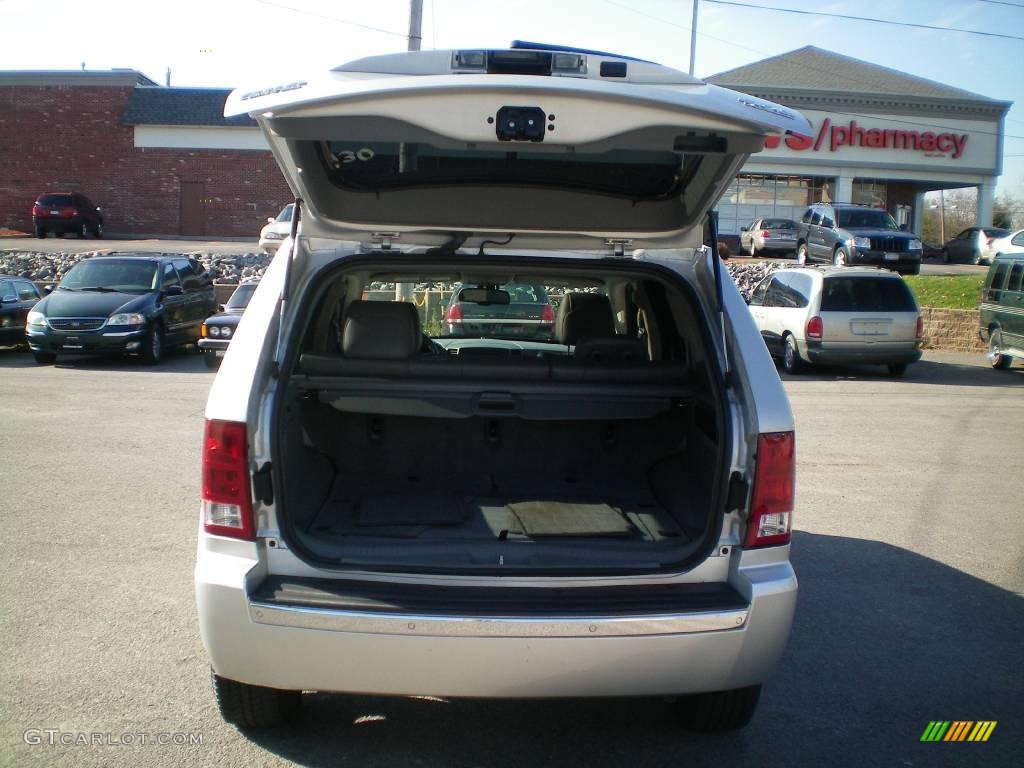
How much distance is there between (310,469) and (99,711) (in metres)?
1.24

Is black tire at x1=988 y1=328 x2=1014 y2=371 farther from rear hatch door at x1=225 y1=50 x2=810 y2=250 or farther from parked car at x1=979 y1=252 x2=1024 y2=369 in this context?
rear hatch door at x1=225 y1=50 x2=810 y2=250

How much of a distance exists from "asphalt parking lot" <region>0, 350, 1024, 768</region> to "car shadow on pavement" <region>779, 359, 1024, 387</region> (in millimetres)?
6251

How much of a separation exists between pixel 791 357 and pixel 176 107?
94.2 feet

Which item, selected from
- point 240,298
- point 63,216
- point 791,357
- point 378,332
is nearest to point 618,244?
point 378,332

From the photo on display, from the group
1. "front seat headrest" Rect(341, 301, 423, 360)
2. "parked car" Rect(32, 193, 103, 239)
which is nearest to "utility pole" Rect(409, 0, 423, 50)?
"front seat headrest" Rect(341, 301, 423, 360)

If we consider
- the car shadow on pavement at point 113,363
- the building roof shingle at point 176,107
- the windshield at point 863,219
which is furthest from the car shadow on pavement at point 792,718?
the building roof shingle at point 176,107

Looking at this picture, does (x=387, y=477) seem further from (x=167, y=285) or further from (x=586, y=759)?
(x=167, y=285)

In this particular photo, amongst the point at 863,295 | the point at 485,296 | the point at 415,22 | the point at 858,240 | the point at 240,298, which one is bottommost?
the point at 240,298

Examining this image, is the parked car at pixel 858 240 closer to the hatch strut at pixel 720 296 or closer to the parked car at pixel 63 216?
the hatch strut at pixel 720 296

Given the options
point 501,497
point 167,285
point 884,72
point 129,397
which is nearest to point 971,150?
point 884,72

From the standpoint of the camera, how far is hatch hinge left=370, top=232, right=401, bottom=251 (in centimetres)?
379

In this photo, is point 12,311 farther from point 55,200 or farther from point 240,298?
point 55,200

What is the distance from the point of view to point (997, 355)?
53.7ft

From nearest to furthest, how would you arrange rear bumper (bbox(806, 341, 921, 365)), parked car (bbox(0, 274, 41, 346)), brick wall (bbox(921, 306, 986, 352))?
rear bumper (bbox(806, 341, 921, 365)) → parked car (bbox(0, 274, 41, 346)) → brick wall (bbox(921, 306, 986, 352))
